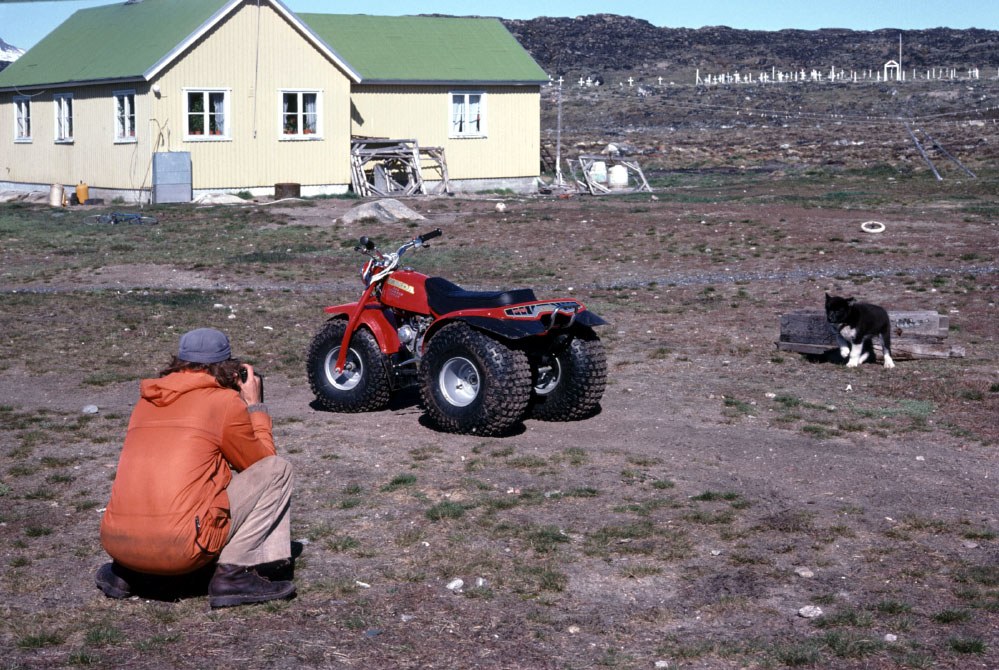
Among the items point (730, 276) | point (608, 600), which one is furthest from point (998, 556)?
point (730, 276)

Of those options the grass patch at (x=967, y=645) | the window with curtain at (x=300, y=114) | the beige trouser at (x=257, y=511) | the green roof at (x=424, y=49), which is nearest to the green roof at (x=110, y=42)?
the window with curtain at (x=300, y=114)

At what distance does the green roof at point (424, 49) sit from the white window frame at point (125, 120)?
22.0ft

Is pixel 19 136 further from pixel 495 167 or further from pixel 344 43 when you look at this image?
pixel 495 167

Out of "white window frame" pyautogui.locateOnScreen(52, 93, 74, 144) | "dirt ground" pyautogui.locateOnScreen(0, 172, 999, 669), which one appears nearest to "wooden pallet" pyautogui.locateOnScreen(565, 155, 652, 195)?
"white window frame" pyautogui.locateOnScreen(52, 93, 74, 144)

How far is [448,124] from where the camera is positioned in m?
36.8

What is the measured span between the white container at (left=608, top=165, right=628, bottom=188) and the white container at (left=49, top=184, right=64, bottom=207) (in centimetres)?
1657

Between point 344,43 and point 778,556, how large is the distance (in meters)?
32.4

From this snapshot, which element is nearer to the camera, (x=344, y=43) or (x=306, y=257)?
(x=306, y=257)

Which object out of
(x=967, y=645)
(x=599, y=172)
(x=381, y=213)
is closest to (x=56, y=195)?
(x=381, y=213)

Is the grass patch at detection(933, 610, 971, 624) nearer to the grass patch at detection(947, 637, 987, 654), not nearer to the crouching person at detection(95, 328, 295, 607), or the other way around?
the grass patch at detection(947, 637, 987, 654)

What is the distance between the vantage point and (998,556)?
6320 mm

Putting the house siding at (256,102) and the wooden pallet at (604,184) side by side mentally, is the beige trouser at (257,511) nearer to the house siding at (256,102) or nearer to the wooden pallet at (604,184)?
the house siding at (256,102)

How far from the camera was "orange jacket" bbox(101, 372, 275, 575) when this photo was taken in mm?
5258

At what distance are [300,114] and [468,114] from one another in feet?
20.9
